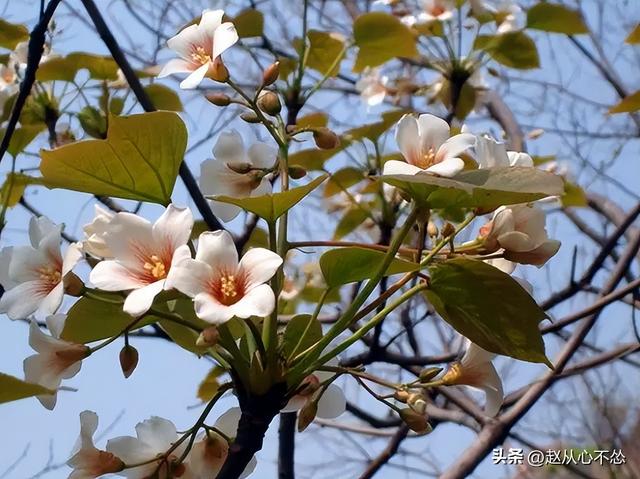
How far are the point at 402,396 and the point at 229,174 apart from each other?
30 centimetres

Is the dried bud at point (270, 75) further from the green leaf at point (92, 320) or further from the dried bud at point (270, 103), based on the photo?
the green leaf at point (92, 320)

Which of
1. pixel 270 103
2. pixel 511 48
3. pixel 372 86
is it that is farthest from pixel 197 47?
pixel 372 86

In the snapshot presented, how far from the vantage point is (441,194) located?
677mm

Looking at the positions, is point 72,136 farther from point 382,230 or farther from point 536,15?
point 536,15

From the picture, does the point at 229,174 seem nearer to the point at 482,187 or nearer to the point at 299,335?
the point at 299,335

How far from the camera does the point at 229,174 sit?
0.84m

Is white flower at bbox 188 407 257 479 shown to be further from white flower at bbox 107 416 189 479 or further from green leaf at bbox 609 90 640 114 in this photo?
green leaf at bbox 609 90 640 114

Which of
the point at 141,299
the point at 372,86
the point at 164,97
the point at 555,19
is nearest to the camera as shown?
the point at 141,299

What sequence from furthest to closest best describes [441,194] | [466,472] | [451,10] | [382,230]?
[451,10]
[382,230]
[466,472]
[441,194]

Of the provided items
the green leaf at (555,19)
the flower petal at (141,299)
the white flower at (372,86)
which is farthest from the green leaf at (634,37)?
the white flower at (372,86)

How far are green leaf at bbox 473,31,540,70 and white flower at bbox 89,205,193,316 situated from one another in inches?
53.6

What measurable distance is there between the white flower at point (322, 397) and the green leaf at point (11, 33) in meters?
0.93

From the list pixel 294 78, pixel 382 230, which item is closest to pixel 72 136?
pixel 294 78

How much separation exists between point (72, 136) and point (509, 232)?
1.26 metres
